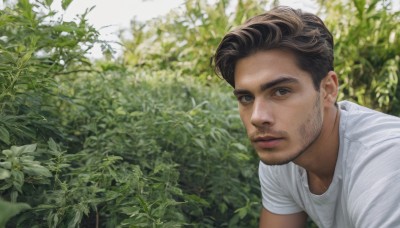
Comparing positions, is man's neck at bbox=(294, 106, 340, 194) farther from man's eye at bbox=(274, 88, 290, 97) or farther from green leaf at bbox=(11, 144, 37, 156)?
green leaf at bbox=(11, 144, 37, 156)

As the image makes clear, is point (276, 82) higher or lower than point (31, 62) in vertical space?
lower

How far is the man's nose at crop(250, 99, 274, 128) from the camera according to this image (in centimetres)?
165

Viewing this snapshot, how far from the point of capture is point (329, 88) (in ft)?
6.09

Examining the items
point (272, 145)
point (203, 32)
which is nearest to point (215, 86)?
point (203, 32)

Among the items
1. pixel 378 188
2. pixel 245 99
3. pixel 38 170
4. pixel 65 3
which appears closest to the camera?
pixel 38 170

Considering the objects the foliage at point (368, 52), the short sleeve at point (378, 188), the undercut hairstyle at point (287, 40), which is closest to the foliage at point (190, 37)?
the foliage at point (368, 52)

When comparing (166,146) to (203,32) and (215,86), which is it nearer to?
(215,86)

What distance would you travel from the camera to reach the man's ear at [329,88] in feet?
6.02

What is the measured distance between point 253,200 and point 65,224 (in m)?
1.10

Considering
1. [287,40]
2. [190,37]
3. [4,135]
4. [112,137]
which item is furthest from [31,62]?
[190,37]

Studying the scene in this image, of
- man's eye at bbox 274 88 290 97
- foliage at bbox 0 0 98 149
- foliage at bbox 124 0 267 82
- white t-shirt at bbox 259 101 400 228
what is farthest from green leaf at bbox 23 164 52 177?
foliage at bbox 124 0 267 82

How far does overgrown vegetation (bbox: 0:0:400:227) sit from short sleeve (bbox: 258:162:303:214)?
9 centimetres

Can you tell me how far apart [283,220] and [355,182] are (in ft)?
2.32

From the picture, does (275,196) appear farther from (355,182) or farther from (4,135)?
(4,135)
